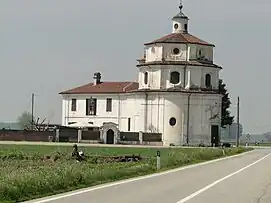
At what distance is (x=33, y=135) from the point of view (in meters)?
93.8

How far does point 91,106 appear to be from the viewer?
340 feet

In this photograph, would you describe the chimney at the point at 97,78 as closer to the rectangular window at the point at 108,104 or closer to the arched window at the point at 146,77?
the rectangular window at the point at 108,104

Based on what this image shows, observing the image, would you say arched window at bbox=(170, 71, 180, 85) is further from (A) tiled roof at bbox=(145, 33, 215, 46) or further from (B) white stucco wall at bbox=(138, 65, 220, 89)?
(A) tiled roof at bbox=(145, 33, 215, 46)

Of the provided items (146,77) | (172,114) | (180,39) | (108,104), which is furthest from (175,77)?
(108,104)

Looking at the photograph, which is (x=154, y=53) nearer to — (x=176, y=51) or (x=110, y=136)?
(x=176, y=51)

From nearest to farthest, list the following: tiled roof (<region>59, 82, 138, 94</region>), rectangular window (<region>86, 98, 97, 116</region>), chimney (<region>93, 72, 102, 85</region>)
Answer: tiled roof (<region>59, 82, 138, 94</region>) → rectangular window (<region>86, 98, 97, 116</region>) → chimney (<region>93, 72, 102, 85</region>)

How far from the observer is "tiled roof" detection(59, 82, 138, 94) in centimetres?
10131

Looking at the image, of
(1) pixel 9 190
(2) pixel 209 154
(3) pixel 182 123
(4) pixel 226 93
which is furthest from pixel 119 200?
(4) pixel 226 93

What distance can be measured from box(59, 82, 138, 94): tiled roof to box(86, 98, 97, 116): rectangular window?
1.24 meters

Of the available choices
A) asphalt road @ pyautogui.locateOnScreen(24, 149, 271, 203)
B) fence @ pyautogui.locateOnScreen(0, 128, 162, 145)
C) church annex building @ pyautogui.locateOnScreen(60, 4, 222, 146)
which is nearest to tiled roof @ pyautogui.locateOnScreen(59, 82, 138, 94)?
church annex building @ pyautogui.locateOnScreen(60, 4, 222, 146)

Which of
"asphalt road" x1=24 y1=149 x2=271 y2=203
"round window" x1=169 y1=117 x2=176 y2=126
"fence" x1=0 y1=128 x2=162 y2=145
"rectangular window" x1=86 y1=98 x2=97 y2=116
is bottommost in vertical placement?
"asphalt road" x1=24 y1=149 x2=271 y2=203

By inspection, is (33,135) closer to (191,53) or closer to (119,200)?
(191,53)

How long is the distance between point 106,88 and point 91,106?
11.9ft

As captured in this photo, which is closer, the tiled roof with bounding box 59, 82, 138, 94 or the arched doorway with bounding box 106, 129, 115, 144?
the arched doorway with bounding box 106, 129, 115, 144
